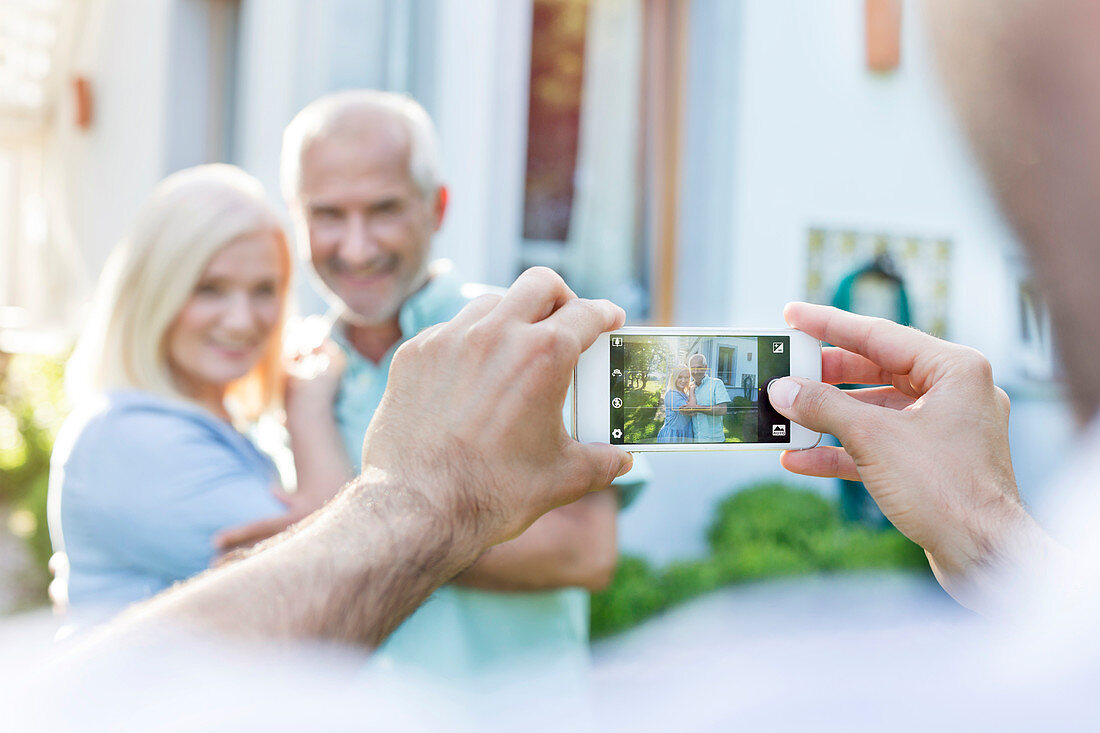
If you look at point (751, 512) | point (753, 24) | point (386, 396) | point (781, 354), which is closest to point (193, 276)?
point (386, 396)

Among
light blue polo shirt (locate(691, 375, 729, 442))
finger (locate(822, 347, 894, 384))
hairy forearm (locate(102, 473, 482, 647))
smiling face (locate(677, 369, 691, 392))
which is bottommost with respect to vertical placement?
hairy forearm (locate(102, 473, 482, 647))

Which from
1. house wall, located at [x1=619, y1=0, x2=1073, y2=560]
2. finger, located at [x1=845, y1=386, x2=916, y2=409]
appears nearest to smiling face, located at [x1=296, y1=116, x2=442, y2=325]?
finger, located at [x1=845, y1=386, x2=916, y2=409]

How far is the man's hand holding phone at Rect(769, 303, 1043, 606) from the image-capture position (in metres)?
0.90

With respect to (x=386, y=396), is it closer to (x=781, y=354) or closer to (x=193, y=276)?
(x=781, y=354)

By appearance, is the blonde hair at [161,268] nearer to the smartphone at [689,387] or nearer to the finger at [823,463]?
the smartphone at [689,387]

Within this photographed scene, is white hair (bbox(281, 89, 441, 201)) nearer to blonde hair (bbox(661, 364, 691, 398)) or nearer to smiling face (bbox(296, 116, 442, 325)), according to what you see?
smiling face (bbox(296, 116, 442, 325))

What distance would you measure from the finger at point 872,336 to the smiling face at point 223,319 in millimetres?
1258

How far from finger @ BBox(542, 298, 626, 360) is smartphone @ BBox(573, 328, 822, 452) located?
0.10 metres

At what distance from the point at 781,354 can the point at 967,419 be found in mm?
281

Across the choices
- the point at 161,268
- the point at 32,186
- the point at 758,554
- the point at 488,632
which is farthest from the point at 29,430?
the point at 32,186

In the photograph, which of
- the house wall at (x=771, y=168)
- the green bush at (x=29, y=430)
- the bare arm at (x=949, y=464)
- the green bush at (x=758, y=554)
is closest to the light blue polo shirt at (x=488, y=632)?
the bare arm at (x=949, y=464)

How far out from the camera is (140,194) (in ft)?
13.5

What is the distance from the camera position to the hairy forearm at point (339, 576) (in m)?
0.68

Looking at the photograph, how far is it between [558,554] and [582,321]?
64 centimetres
